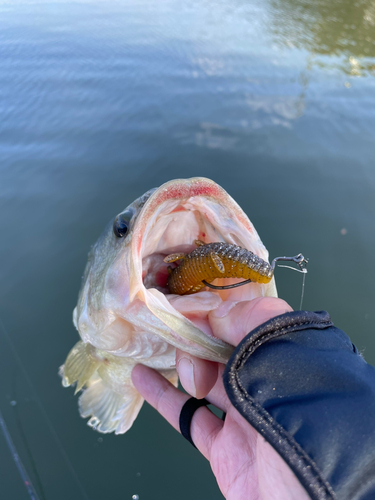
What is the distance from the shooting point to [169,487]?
2590mm

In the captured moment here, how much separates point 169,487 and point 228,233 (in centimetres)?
232

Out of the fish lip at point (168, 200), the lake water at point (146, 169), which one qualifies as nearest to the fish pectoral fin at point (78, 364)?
the lake water at point (146, 169)

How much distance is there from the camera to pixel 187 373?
1546 millimetres

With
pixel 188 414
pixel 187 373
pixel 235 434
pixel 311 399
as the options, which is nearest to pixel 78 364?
pixel 188 414

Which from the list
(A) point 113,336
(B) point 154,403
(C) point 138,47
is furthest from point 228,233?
(C) point 138,47

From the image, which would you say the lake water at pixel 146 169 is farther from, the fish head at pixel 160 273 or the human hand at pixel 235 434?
the fish head at pixel 160 273

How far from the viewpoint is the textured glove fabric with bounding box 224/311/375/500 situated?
3.19 feet

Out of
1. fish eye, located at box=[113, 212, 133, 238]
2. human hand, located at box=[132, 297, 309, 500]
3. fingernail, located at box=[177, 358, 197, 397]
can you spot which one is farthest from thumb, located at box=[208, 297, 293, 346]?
fish eye, located at box=[113, 212, 133, 238]

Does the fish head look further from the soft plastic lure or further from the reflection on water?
the reflection on water

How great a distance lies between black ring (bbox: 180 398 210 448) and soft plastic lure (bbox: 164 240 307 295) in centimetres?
96

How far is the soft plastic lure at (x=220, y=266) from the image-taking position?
1.38 metres

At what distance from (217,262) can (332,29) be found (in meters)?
11.9

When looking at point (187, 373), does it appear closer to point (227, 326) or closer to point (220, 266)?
point (227, 326)

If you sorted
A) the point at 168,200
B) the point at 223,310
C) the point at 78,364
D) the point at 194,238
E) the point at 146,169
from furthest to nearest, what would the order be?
the point at 146,169
the point at 78,364
the point at 194,238
the point at 168,200
the point at 223,310
